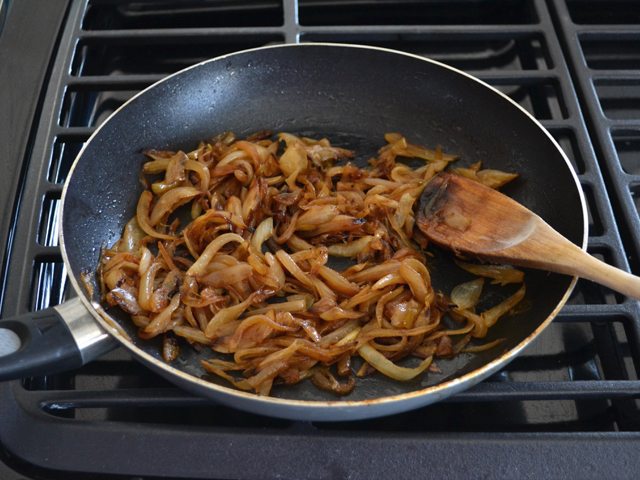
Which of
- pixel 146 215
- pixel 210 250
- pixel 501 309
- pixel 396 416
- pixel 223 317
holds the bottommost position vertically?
pixel 396 416

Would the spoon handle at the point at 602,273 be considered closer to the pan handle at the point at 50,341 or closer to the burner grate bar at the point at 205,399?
the burner grate bar at the point at 205,399

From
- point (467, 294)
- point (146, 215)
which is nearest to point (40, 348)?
point (146, 215)

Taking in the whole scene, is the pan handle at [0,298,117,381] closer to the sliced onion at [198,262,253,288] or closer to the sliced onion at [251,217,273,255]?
the sliced onion at [198,262,253,288]

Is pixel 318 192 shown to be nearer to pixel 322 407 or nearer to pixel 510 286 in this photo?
pixel 510 286

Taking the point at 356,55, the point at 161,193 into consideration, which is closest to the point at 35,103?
the point at 161,193

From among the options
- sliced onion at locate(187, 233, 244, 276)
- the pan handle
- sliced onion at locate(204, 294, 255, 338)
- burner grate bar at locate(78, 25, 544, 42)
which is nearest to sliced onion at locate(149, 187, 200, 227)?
sliced onion at locate(187, 233, 244, 276)

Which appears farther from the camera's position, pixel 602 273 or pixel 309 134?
pixel 309 134

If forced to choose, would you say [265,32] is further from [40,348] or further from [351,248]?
[40,348]
